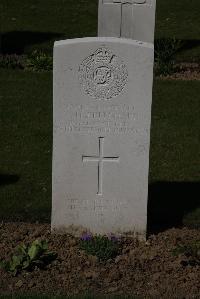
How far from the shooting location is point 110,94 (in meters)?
6.68

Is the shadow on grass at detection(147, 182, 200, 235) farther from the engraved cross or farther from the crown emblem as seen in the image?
the crown emblem

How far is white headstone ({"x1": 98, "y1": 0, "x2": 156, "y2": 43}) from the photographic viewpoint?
13391 mm

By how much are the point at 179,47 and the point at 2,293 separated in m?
11.1

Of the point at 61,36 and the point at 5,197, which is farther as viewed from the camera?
the point at 61,36

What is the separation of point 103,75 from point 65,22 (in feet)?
44.7

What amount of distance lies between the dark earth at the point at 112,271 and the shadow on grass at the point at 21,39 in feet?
32.7

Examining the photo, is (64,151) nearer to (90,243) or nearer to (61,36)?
(90,243)

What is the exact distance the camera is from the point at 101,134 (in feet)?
22.2

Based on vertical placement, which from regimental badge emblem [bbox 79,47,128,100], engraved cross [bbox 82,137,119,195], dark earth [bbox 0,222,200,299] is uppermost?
regimental badge emblem [bbox 79,47,128,100]

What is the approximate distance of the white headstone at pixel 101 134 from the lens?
21.6 feet

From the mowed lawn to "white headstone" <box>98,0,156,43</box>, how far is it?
0.97 meters

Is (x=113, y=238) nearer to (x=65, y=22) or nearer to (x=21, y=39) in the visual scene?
(x=21, y=39)

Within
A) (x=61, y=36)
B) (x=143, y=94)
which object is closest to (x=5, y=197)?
(x=143, y=94)

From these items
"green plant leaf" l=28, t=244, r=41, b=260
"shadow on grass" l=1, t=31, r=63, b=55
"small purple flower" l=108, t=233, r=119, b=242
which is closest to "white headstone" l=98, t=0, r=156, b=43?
"shadow on grass" l=1, t=31, r=63, b=55
